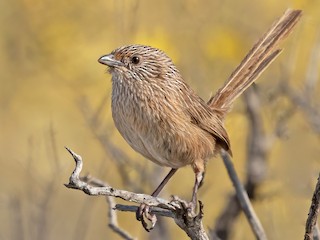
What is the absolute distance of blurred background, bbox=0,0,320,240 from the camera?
23.2ft

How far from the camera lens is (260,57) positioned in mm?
5910

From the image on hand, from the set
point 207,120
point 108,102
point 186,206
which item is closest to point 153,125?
point 207,120

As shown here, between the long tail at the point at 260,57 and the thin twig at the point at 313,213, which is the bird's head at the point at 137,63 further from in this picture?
the thin twig at the point at 313,213

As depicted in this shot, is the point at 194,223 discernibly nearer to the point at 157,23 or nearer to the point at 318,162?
the point at 318,162

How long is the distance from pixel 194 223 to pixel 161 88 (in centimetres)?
116

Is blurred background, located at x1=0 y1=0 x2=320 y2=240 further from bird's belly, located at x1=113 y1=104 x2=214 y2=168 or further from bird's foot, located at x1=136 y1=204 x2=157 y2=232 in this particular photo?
bird's foot, located at x1=136 y1=204 x2=157 y2=232

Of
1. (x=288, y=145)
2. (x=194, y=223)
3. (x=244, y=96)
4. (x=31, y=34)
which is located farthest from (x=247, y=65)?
(x=31, y=34)

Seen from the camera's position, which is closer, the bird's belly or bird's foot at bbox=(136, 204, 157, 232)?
bird's foot at bbox=(136, 204, 157, 232)

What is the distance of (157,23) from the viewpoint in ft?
A: 27.4

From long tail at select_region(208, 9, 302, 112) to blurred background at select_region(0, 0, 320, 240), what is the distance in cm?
75

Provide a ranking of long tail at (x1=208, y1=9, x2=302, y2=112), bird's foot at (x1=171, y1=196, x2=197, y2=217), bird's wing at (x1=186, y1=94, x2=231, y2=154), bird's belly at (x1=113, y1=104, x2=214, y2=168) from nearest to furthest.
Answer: bird's foot at (x1=171, y1=196, x2=197, y2=217), bird's belly at (x1=113, y1=104, x2=214, y2=168), bird's wing at (x1=186, y1=94, x2=231, y2=154), long tail at (x1=208, y1=9, x2=302, y2=112)

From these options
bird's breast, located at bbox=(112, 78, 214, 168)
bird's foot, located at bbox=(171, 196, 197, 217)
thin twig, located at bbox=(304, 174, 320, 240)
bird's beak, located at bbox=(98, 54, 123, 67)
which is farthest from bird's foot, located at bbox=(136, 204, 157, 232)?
bird's beak, located at bbox=(98, 54, 123, 67)

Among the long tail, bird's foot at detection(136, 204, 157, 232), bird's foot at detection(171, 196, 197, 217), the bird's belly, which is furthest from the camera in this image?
the long tail

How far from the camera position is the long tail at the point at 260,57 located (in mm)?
5803
